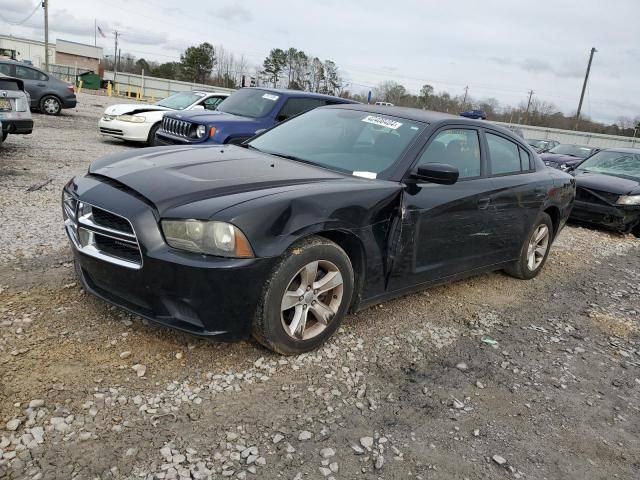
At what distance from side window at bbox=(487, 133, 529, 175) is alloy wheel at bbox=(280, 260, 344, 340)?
6.82 ft

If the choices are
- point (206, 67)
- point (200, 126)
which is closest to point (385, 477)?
point (200, 126)

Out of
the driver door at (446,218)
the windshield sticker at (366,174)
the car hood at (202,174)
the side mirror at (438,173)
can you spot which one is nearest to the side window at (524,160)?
the driver door at (446,218)

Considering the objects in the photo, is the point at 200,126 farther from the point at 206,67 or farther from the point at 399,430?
the point at 206,67

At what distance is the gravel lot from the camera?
2359mm

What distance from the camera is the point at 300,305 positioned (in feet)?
10.3

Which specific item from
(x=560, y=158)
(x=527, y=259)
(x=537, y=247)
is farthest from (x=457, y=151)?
(x=560, y=158)

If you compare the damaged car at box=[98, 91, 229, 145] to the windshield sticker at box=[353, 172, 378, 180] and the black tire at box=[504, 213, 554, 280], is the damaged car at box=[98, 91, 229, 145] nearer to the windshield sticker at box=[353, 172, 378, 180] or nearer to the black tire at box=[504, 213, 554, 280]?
the black tire at box=[504, 213, 554, 280]

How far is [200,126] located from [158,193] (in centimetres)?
582

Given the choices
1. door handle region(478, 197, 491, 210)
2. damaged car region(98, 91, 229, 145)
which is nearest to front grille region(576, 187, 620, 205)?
door handle region(478, 197, 491, 210)

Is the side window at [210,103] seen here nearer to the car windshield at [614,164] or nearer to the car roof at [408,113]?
the car windshield at [614,164]

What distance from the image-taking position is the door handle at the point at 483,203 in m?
4.23

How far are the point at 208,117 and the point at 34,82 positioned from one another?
10.6 m

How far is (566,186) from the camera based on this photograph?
565 centimetres

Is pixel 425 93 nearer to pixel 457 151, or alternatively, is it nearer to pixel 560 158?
pixel 560 158
